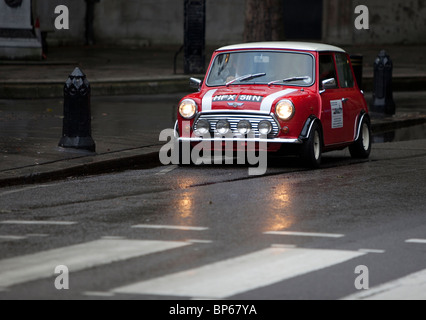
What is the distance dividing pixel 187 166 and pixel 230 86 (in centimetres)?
116

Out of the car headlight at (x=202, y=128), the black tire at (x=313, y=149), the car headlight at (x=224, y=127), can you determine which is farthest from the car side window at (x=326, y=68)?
the car headlight at (x=202, y=128)

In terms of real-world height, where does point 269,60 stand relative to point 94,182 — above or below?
above

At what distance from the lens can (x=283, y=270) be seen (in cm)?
722

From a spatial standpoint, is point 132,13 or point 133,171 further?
point 132,13

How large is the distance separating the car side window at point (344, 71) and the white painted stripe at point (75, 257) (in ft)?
22.4

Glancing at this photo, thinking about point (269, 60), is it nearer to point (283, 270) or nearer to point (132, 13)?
point (283, 270)

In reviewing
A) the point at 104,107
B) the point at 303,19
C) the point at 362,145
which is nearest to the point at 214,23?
the point at 303,19

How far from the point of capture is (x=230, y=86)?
532 inches

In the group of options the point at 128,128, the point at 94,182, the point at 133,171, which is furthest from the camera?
the point at 128,128

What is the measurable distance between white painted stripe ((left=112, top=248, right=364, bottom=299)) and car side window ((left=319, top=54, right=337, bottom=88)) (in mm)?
6252
